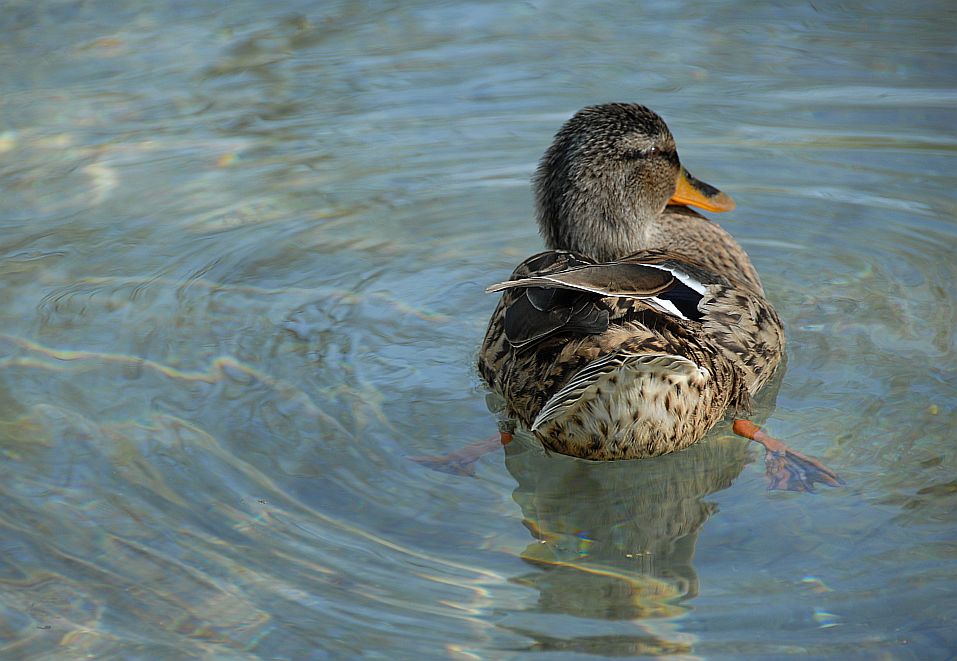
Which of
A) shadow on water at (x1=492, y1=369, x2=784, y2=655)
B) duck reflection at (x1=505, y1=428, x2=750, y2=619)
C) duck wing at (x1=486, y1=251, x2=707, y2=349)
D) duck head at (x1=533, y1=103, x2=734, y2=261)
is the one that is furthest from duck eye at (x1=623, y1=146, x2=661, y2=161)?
duck reflection at (x1=505, y1=428, x2=750, y2=619)

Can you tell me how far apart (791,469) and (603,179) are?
1661 millimetres

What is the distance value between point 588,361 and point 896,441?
1.24 meters

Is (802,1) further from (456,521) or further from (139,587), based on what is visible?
(139,587)

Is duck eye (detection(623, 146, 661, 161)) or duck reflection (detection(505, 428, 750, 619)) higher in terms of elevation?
duck eye (detection(623, 146, 661, 161))

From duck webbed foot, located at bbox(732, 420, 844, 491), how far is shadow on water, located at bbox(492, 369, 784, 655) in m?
0.10

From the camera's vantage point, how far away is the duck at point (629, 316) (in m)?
4.41

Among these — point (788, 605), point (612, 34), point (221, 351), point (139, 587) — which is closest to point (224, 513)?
point (139, 587)

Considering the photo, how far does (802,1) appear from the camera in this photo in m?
9.41

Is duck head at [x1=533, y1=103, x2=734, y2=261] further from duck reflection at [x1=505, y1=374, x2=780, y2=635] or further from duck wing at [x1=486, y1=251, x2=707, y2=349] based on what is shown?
duck reflection at [x1=505, y1=374, x2=780, y2=635]

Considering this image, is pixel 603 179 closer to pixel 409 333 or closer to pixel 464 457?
pixel 409 333

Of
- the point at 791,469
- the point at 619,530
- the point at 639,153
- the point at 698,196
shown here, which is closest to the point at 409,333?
the point at 639,153

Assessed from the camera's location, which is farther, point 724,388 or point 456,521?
point 724,388

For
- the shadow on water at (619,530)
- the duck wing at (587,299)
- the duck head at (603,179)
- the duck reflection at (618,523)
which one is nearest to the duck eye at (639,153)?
the duck head at (603,179)

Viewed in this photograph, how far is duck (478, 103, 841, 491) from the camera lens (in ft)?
14.5
